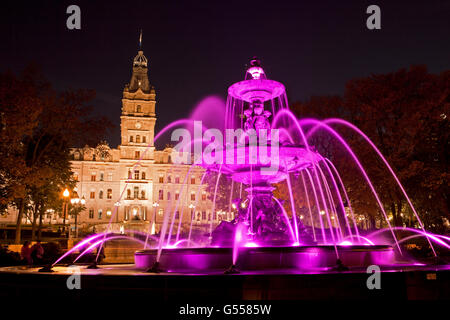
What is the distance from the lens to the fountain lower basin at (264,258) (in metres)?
8.69

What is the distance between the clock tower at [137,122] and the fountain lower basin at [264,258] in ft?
228

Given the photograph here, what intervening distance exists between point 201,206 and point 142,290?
7553 cm

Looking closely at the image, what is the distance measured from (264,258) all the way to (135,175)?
71952mm

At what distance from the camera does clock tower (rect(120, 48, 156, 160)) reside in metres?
78.1

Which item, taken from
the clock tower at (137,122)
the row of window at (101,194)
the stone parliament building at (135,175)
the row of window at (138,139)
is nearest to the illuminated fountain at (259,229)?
the stone parliament building at (135,175)

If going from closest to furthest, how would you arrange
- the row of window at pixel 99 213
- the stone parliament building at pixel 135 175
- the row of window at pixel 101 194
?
the stone parliament building at pixel 135 175 < the row of window at pixel 99 213 < the row of window at pixel 101 194

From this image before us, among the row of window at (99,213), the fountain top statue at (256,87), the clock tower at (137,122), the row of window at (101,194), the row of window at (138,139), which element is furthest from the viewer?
the row of window at (101,194)

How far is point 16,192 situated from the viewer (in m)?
22.0

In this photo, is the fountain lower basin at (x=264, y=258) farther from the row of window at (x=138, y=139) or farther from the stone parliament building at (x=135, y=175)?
the row of window at (x=138, y=139)

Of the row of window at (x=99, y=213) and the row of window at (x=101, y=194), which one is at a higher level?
the row of window at (x=101, y=194)

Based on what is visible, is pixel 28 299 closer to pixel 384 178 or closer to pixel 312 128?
pixel 384 178

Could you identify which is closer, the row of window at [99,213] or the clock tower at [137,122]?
the row of window at [99,213]

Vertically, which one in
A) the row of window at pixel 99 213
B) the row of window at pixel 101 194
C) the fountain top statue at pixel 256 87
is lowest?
the row of window at pixel 99 213

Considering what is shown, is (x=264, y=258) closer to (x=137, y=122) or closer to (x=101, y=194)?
(x=137, y=122)
